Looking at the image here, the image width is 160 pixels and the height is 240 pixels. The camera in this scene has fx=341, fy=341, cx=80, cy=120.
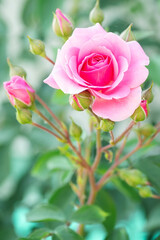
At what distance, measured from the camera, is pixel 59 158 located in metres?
0.62

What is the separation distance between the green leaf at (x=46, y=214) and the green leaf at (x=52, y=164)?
9cm

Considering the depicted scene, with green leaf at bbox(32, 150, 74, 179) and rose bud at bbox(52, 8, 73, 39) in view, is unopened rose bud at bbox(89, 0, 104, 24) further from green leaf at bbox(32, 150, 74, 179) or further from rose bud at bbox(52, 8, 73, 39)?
green leaf at bbox(32, 150, 74, 179)

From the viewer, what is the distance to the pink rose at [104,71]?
1.07 feet

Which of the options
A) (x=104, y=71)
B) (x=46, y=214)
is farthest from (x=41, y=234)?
(x=104, y=71)

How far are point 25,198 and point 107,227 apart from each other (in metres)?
0.43

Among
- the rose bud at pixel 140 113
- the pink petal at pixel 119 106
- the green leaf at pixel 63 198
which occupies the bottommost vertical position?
the green leaf at pixel 63 198

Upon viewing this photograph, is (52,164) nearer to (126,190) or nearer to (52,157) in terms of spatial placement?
(52,157)

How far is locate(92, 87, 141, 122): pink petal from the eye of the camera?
13.0 inches

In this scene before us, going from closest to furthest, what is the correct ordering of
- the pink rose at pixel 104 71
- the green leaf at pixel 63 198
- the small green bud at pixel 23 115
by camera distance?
the pink rose at pixel 104 71 → the small green bud at pixel 23 115 → the green leaf at pixel 63 198

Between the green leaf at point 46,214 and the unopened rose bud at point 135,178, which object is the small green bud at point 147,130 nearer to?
the unopened rose bud at point 135,178

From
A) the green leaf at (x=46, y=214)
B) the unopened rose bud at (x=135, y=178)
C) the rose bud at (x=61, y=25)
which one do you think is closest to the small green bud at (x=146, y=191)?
the unopened rose bud at (x=135, y=178)

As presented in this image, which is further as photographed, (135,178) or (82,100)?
(135,178)

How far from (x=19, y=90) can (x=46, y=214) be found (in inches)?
7.8

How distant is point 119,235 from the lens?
1.71ft
